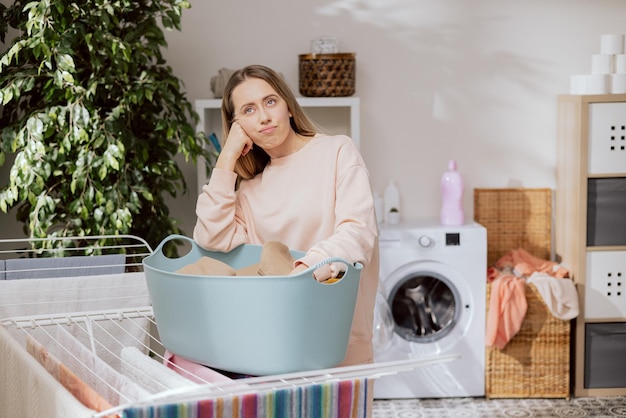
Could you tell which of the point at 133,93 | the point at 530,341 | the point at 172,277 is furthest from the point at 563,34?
the point at 172,277

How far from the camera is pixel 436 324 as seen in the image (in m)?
4.03

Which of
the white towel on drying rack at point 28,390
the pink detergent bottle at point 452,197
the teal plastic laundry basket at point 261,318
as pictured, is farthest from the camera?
the pink detergent bottle at point 452,197

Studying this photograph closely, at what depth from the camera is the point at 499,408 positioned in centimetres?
390

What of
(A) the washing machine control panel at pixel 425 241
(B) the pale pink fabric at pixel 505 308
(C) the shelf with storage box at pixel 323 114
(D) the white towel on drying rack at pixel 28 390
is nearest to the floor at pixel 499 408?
(B) the pale pink fabric at pixel 505 308

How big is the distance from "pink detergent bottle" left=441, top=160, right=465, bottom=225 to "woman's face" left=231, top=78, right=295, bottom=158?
2415mm

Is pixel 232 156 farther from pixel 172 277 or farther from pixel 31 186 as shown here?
pixel 31 186

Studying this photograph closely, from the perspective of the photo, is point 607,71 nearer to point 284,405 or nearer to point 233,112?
point 233,112

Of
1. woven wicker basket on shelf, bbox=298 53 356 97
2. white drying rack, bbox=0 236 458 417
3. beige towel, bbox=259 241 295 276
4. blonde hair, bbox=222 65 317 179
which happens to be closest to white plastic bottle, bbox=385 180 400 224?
woven wicker basket on shelf, bbox=298 53 356 97

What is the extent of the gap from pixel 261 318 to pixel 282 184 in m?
0.46

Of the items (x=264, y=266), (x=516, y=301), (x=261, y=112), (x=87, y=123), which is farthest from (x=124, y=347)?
(x=516, y=301)

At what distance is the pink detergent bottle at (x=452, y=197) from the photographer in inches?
160

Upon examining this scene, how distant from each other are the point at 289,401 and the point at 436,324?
2.90 metres

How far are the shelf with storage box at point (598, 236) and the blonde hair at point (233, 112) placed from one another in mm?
2437

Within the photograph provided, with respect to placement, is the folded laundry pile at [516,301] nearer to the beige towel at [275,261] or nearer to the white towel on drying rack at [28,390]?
the beige towel at [275,261]
